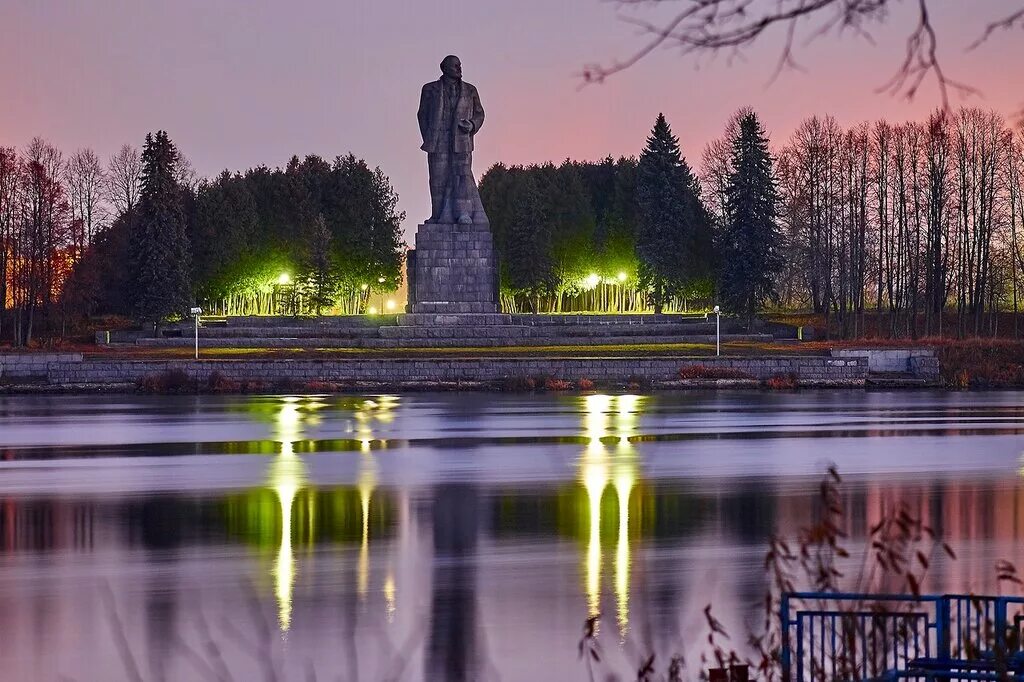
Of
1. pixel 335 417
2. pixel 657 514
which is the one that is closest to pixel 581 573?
pixel 657 514

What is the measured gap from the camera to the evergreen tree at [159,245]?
66.8 m

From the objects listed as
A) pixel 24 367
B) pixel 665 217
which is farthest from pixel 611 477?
pixel 665 217

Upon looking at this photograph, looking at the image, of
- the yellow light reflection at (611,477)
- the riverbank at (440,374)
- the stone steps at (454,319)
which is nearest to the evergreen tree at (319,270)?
the stone steps at (454,319)

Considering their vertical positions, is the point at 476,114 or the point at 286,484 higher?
the point at 476,114

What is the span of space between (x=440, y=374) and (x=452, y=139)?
14281mm

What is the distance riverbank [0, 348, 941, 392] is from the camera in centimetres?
4406

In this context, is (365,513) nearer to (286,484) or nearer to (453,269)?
(286,484)

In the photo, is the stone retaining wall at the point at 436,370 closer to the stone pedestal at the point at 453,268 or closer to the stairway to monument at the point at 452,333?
the stairway to monument at the point at 452,333

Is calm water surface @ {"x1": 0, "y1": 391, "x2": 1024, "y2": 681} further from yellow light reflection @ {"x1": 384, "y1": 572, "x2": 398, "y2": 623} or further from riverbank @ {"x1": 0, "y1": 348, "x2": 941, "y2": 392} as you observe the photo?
riverbank @ {"x1": 0, "y1": 348, "x2": 941, "y2": 392}

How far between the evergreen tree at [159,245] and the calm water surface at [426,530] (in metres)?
35.9

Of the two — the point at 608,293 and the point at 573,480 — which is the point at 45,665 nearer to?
the point at 573,480

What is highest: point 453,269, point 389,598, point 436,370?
point 453,269

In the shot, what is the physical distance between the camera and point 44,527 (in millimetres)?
16500

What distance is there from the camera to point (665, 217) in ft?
254
